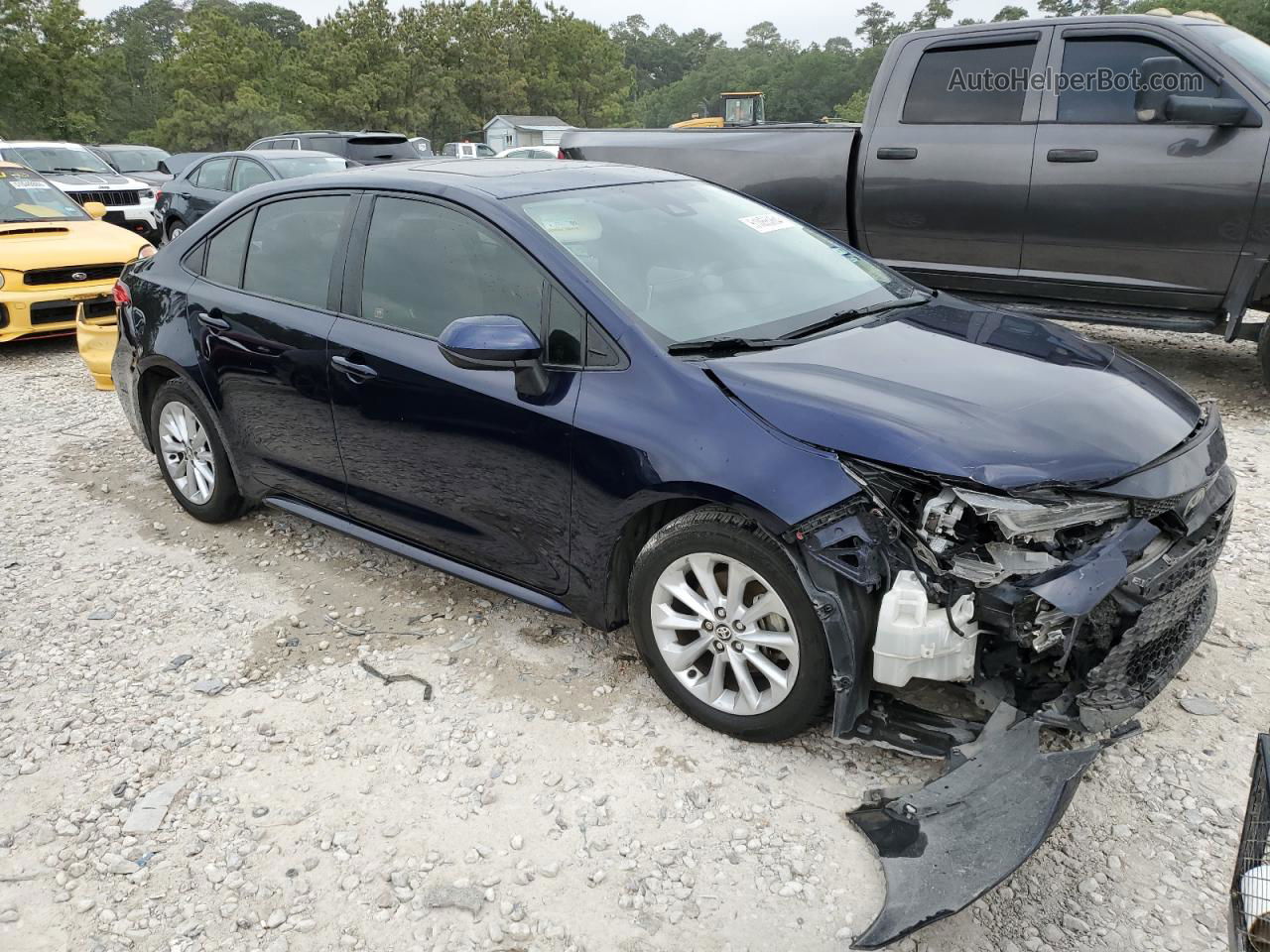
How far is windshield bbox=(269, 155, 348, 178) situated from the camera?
12.4 metres

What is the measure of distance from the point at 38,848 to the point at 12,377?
6441 mm

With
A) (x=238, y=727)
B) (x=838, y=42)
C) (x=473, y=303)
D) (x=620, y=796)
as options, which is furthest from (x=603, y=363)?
(x=838, y=42)

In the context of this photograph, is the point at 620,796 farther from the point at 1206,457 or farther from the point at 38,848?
the point at 1206,457

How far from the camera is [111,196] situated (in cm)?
1491

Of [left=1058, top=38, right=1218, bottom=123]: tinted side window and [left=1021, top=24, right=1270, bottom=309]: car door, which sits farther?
[left=1058, top=38, right=1218, bottom=123]: tinted side window

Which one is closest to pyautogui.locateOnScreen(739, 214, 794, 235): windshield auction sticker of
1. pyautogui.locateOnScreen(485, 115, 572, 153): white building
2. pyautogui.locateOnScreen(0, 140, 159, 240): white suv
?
pyautogui.locateOnScreen(0, 140, 159, 240): white suv

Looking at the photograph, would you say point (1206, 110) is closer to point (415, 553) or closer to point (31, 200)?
point (415, 553)

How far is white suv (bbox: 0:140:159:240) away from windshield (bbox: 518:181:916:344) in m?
12.9

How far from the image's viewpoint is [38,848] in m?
2.76

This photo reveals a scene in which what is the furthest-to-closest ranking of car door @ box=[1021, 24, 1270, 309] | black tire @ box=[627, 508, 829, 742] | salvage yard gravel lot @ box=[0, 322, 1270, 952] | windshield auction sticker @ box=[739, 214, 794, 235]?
car door @ box=[1021, 24, 1270, 309]
windshield auction sticker @ box=[739, 214, 794, 235]
black tire @ box=[627, 508, 829, 742]
salvage yard gravel lot @ box=[0, 322, 1270, 952]

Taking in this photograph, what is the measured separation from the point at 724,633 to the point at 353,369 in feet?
5.72

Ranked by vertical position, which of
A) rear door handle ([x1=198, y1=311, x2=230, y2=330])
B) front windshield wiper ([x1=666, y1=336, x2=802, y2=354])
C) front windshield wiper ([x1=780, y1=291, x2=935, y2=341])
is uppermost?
front windshield wiper ([x1=780, y1=291, x2=935, y2=341])

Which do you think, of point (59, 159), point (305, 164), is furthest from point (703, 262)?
point (59, 159)

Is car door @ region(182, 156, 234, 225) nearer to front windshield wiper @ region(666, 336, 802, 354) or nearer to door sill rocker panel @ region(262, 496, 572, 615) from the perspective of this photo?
door sill rocker panel @ region(262, 496, 572, 615)
